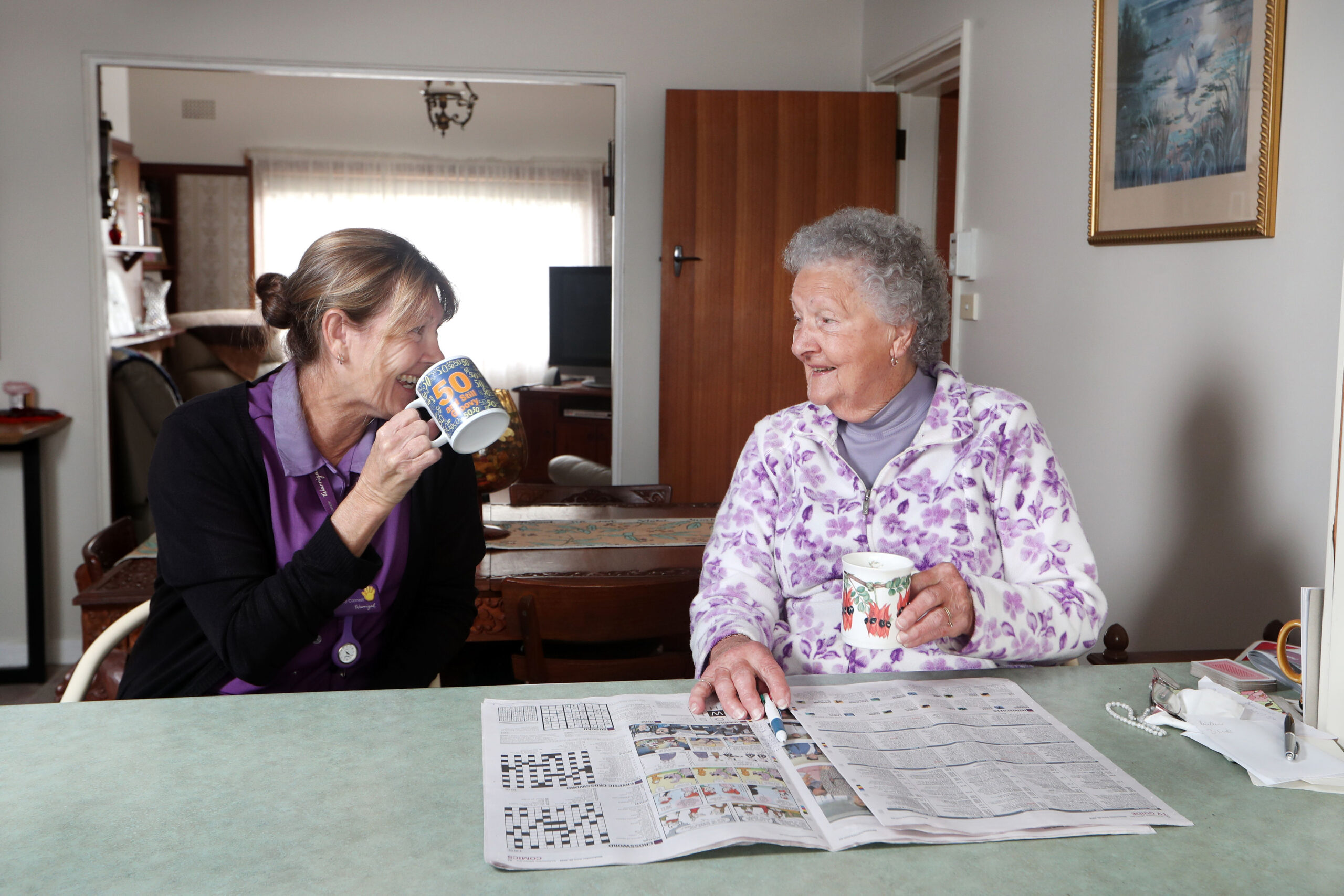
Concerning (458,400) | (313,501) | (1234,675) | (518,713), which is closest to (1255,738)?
(1234,675)

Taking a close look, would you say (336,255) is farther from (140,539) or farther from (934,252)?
(140,539)

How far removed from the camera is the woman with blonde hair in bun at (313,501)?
4.21 ft

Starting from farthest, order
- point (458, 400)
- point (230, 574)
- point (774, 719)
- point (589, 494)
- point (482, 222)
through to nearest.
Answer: point (482, 222) < point (589, 494) < point (230, 574) < point (458, 400) < point (774, 719)

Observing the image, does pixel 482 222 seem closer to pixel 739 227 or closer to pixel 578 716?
pixel 739 227

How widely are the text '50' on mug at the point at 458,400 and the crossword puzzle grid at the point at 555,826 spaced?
0.47 m

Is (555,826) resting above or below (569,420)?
above

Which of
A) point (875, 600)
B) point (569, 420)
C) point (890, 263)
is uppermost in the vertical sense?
point (890, 263)

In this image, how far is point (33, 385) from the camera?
3715mm

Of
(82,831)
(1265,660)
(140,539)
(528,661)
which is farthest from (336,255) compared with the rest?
(140,539)

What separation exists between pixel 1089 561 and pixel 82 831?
1.16 m

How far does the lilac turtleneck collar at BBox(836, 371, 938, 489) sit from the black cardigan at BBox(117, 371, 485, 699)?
61 centimetres

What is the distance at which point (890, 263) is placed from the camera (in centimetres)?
158

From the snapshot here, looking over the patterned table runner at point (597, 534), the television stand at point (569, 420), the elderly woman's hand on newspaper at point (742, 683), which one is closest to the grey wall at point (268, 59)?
the patterned table runner at point (597, 534)

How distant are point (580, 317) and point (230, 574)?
17.7 ft
